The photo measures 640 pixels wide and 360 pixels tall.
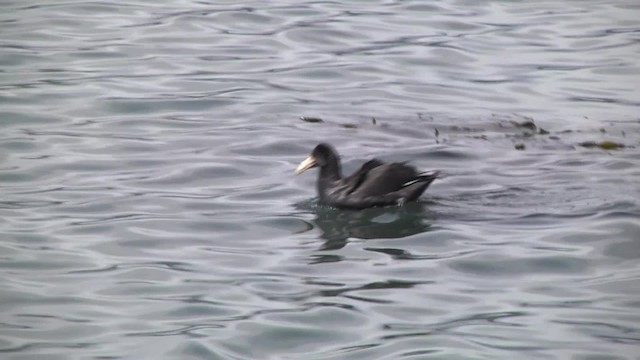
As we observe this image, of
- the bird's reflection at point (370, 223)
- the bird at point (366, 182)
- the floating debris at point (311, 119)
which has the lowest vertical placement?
the bird's reflection at point (370, 223)

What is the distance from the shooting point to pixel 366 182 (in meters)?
14.0

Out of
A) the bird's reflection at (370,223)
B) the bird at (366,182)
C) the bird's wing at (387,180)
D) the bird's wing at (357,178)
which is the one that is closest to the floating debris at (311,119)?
the bird at (366,182)

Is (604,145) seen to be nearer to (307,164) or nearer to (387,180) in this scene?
(387,180)

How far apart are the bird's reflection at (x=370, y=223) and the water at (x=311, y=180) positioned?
0.03 metres

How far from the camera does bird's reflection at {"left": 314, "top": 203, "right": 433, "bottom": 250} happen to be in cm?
1325

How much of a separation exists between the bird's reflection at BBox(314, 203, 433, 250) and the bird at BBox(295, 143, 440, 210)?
73 mm

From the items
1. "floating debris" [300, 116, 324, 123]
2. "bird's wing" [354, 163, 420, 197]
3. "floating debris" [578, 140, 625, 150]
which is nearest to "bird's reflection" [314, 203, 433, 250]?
"bird's wing" [354, 163, 420, 197]

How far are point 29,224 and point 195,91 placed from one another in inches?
232

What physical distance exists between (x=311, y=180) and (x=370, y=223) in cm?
182

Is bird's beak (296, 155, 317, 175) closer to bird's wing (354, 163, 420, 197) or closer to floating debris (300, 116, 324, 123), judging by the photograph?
bird's wing (354, 163, 420, 197)

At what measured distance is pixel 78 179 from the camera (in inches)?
591

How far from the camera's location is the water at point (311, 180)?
35.3ft

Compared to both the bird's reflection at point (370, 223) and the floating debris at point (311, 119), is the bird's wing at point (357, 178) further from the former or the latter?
the floating debris at point (311, 119)

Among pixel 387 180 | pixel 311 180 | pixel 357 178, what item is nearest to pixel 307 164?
pixel 357 178
